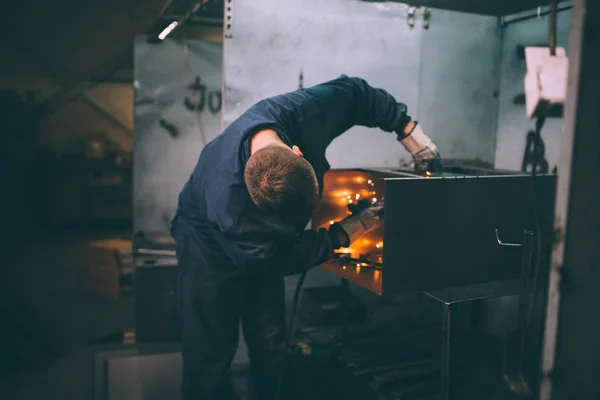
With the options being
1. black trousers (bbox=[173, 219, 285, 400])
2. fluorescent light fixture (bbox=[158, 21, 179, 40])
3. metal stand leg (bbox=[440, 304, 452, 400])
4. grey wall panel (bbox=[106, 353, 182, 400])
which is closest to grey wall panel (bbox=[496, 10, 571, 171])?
metal stand leg (bbox=[440, 304, 452, 400])

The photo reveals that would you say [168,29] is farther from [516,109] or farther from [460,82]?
[516,109]

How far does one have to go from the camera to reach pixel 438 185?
1961 mm

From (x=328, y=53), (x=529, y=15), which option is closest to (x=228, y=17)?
(x=328, y=53)

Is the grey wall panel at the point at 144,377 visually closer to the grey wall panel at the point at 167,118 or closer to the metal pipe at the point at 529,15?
the grey wall panel at the point at 167,118

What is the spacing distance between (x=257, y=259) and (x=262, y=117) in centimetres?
49

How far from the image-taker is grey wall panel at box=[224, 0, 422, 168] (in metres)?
2.56

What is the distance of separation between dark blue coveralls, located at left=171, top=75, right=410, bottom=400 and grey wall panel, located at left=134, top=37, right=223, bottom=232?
1.74 metres

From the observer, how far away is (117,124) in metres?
6.93

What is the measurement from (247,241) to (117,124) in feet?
18.5

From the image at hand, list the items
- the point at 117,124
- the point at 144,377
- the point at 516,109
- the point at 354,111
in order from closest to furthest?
the point at 354,111 → the point at 144,377 → the point at 516,109 → the point at 117,124

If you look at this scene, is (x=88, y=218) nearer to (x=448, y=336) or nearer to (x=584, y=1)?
(x=448, y=336)

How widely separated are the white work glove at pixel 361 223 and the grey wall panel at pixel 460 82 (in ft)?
3.36

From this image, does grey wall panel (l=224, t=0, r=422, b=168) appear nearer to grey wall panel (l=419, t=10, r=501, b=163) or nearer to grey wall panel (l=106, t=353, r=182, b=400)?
grey wall panel (l=419, t=10, r=501, b=163)

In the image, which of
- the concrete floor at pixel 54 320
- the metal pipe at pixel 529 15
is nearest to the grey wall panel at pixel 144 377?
the concrete floor at pixel 54 320
